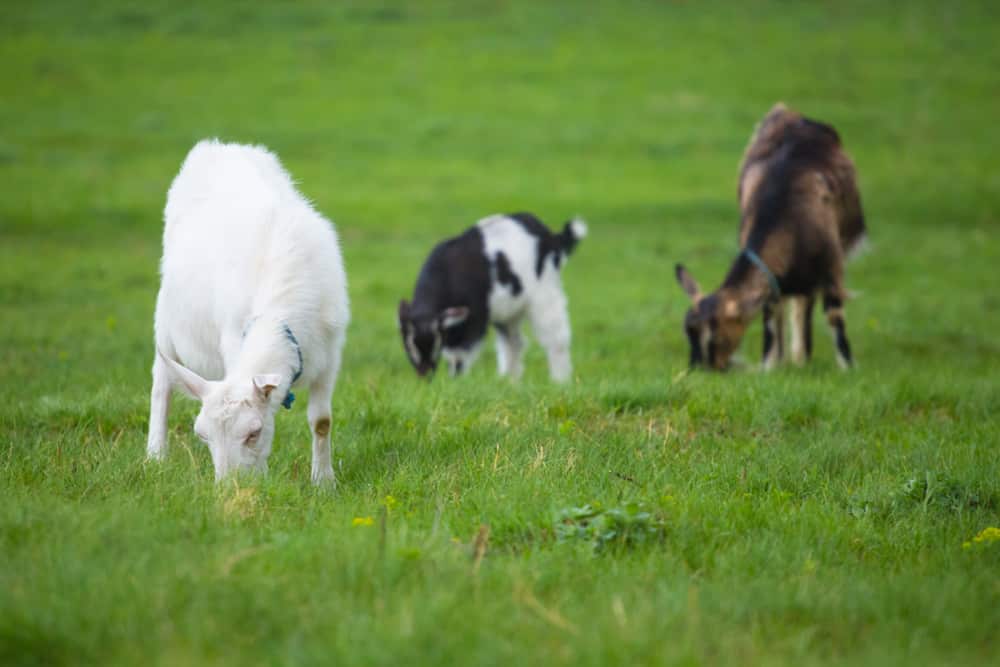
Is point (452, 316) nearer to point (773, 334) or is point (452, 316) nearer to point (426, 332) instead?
point (426, 332)

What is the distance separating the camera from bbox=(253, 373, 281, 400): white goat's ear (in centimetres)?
Answer: 510

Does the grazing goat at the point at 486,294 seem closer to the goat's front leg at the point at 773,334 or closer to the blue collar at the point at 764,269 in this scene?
the blue collar at the point at 764,269

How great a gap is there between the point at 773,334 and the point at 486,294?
307 centimetres

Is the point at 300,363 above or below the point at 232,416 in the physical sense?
above

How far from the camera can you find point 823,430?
680 centimetres

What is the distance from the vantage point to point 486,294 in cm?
1036

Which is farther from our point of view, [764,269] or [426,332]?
[764,269]

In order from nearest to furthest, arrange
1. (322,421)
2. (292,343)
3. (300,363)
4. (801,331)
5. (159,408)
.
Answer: (292,343)
(300,363)
(322,421)
(159,408)
(801,331)

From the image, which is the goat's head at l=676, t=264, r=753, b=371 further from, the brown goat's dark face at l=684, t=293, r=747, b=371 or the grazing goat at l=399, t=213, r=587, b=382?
the grazing goat at l=399, t=213, r=587, b=382

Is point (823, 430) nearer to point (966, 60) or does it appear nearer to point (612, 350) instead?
point (612, 350)

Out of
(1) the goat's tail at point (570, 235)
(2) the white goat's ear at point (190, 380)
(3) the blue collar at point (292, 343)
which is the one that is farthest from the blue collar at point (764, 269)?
(2) the white goat's ear at point (190, 380)

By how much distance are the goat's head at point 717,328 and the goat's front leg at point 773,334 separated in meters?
0.37

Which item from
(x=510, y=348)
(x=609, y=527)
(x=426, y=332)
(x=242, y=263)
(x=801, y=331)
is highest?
(x=242, y=263)

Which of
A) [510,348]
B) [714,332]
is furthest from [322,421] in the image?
[510,348]
